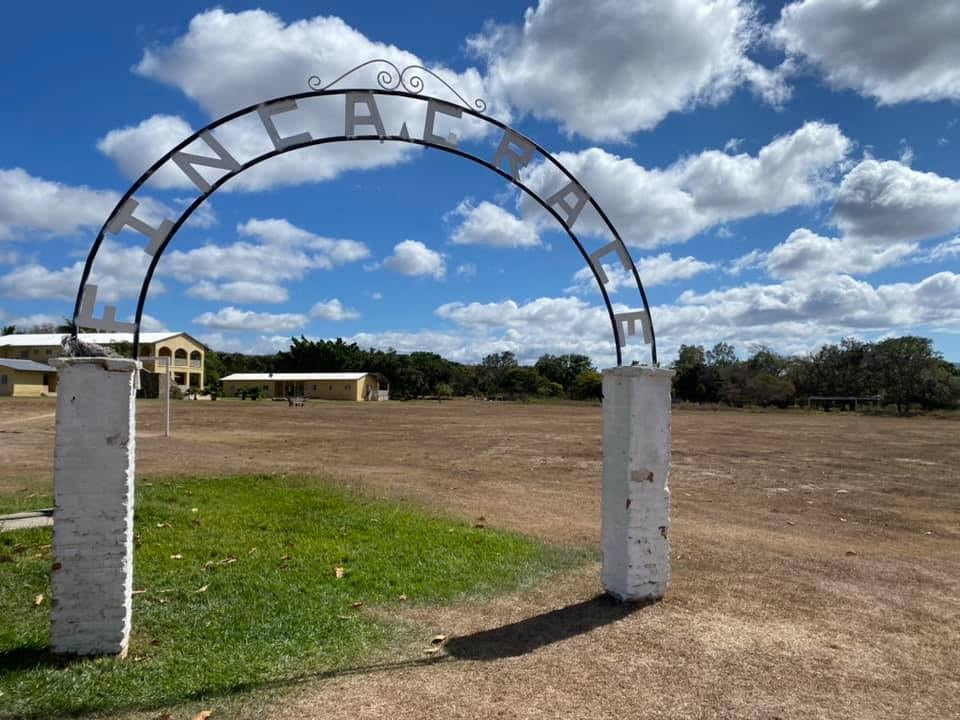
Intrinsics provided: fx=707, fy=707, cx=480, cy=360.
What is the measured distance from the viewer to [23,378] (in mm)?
50031

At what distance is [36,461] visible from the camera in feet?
48.0

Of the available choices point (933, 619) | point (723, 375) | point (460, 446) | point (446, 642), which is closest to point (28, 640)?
point (446, 642)

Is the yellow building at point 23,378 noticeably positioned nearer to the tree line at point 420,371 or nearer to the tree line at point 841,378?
the tree line at point 420,371

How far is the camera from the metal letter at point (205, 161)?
506 centimetres

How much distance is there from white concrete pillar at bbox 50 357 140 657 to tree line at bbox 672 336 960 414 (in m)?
65.0

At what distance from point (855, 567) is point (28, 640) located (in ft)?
23.0

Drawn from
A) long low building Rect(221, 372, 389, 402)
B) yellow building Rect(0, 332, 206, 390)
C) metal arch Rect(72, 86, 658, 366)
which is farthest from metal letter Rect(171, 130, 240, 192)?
long low building Rect(221, 372, 389, 402)

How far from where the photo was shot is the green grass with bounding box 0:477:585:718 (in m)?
4.01

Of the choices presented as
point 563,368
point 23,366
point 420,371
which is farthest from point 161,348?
point 563,368

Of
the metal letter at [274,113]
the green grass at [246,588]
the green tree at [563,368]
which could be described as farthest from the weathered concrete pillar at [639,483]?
the green tree at [563,368]

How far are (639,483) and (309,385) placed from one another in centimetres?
6610

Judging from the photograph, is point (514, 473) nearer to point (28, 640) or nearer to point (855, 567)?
point (855, 567)

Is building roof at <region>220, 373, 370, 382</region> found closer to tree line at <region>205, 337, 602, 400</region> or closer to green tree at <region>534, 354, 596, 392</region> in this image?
tree line at <region>205, 337, 602, 400</region>

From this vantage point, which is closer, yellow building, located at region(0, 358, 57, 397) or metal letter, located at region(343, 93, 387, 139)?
metal letter, located at region(343, 93, 387, 139)
